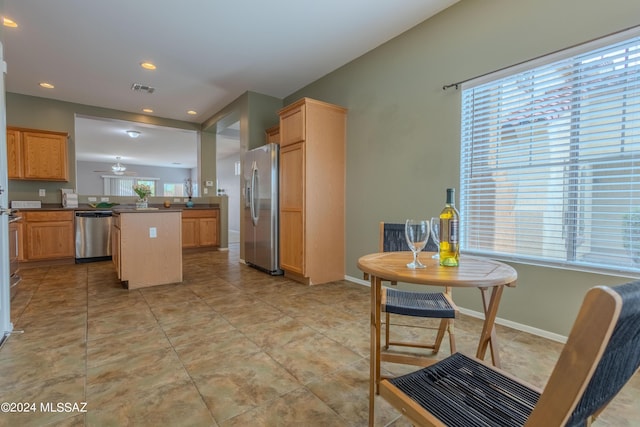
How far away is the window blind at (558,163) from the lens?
6.21 ft

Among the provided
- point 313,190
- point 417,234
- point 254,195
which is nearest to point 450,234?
point 417,234

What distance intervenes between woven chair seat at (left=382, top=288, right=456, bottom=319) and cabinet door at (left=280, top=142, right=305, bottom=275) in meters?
1.97

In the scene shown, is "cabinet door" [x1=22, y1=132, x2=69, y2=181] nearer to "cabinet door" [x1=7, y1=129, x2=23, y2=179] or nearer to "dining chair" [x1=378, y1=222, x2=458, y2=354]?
"cabinet door" [x1=7, y1=129, x2=23, y2=179]

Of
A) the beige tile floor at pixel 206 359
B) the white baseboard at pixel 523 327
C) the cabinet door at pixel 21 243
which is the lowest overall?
the beige tile floor at pixel 206 359

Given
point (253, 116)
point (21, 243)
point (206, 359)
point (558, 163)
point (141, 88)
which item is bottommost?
point (206, 359)

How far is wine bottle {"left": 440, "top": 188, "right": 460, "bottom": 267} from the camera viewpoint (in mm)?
1367

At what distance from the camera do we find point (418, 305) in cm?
165

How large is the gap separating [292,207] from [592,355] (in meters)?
3.50

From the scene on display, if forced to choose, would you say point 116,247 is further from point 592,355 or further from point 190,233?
point 592,355

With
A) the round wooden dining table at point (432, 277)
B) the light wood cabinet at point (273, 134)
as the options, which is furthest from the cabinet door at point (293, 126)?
the round wooden dining table at point (432, 277)

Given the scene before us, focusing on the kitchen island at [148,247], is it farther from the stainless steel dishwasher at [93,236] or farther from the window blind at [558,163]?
the window blind at [558,163]

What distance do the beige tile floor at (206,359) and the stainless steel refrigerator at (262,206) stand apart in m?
1.00

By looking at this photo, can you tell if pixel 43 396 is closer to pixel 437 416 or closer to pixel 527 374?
pixel 437 416

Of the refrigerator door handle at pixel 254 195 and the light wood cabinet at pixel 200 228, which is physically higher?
the refrigerator door handle at pixel 254 195
